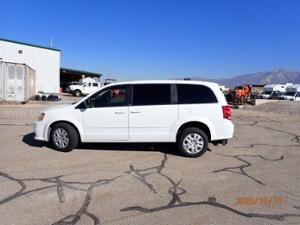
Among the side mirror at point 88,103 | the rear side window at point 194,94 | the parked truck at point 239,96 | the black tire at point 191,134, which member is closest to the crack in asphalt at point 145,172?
the black tire at point 191,134

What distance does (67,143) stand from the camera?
26.9 ft

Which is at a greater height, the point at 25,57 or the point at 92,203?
the point at 25,57

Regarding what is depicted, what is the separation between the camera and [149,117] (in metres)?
7.98

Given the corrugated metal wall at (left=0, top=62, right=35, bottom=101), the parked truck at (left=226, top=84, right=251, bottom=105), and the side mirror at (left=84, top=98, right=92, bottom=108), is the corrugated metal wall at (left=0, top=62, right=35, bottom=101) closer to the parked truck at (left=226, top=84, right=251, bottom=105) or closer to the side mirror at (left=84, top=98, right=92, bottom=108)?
the side mirror at (left=84, top=98, right=92, bottom=108)

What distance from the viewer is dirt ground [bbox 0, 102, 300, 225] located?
4.57m

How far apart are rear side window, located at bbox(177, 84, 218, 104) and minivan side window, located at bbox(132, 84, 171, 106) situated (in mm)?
289

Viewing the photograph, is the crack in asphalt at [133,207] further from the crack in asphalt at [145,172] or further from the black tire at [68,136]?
the black tire at [68,136]

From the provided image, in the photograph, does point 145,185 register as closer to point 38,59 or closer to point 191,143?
point 191,143

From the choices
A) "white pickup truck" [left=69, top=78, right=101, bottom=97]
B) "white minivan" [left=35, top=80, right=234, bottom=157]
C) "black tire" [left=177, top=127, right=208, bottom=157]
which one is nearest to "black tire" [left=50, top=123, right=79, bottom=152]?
"white minivan" [left=35, top=80, right=234, bottom=157]

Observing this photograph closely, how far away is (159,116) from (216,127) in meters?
1.38

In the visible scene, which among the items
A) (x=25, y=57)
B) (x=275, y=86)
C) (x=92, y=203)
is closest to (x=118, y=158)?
(x=92, y=203)

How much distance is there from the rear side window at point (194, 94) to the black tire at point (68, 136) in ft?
8.79

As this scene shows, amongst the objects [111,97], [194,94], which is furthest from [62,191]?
[194,94]

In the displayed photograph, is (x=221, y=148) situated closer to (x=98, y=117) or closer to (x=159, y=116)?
(x=159, y=116)
